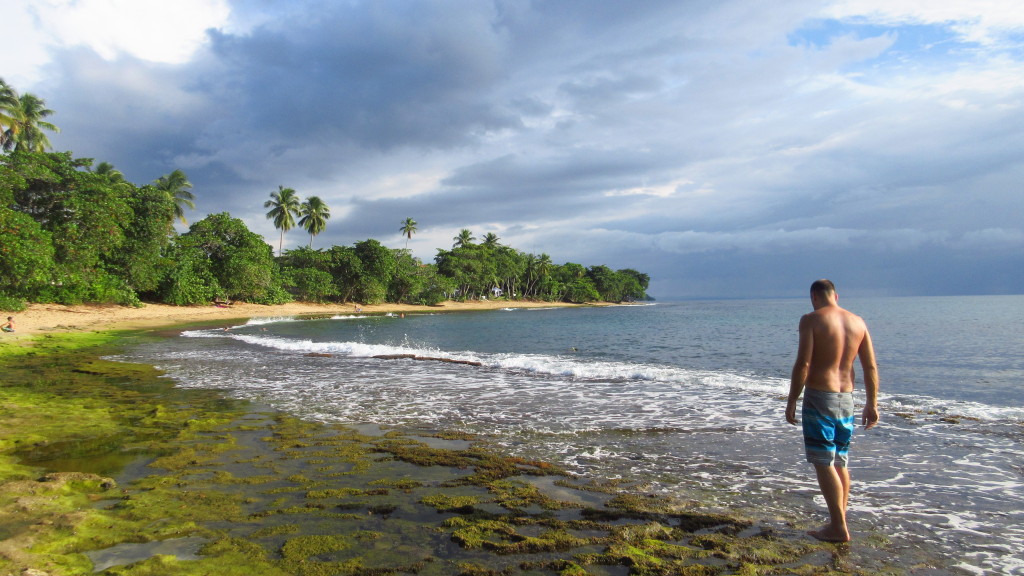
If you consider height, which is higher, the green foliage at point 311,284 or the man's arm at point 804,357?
the green foliage at point 311,284

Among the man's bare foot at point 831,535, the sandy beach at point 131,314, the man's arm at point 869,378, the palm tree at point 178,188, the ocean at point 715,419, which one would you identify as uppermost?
the palm tree at point 178,188

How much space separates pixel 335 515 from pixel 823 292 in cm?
492

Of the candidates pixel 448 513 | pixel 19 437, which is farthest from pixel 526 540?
pixel 19 437

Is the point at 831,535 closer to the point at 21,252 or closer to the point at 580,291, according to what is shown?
the point at 21,252

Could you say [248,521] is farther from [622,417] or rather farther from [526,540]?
[622,417]

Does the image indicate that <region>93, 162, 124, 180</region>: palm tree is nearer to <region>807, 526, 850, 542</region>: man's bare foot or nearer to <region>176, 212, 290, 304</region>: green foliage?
<region>176, 212, 290, 304</region>: green foliage

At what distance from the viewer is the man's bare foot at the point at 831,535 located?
13.8ft

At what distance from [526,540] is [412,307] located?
77.2 metres

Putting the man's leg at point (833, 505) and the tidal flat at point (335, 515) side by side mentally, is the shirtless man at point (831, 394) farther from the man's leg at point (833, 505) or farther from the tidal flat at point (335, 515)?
the tidal flat at point (335, 515)

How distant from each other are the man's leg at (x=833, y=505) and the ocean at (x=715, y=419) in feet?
0.86

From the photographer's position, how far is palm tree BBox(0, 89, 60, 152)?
3738 cm

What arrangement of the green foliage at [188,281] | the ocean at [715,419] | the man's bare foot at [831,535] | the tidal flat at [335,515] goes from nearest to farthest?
1. the tidal flat at [335,515]
2. the man's bare foot at [831,535]
3. the ocean at [715,419]
4. the green foliage at [188,281]

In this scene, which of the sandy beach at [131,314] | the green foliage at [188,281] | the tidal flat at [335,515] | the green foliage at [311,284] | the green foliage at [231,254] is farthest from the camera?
the green foliage at [311,284]

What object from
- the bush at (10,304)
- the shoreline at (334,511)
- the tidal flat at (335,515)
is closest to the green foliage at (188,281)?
the bush at (10,304)
